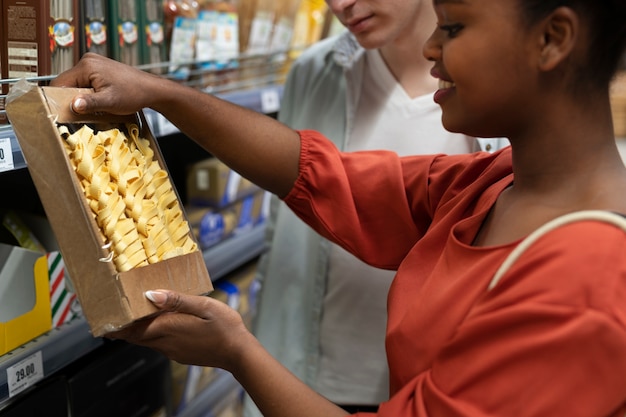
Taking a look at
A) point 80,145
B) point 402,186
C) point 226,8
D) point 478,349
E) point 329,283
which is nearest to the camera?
point 478,349

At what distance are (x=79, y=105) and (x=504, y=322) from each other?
646 millimetres

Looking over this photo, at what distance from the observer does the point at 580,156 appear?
905 mm

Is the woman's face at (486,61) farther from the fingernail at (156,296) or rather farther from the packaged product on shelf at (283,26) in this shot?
the packaged product on shelf at (283,26)

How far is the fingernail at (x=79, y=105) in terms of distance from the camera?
0.98 m

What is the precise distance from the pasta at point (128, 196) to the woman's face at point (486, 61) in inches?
18.2

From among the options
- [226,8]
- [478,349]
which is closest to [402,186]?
[478,349]

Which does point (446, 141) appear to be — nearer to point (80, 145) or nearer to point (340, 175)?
point (340, 175)

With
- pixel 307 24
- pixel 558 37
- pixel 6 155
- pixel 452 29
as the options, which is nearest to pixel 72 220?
pixel 6 155

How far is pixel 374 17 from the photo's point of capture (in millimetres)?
1460

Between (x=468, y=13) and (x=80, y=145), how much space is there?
0.55m

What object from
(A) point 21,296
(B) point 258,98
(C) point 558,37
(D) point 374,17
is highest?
(C) point 558,37

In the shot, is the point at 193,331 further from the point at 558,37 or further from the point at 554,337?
the point at 558,37

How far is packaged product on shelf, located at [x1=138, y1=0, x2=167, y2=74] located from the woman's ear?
96 centimetres

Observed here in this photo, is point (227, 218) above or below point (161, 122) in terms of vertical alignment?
below
